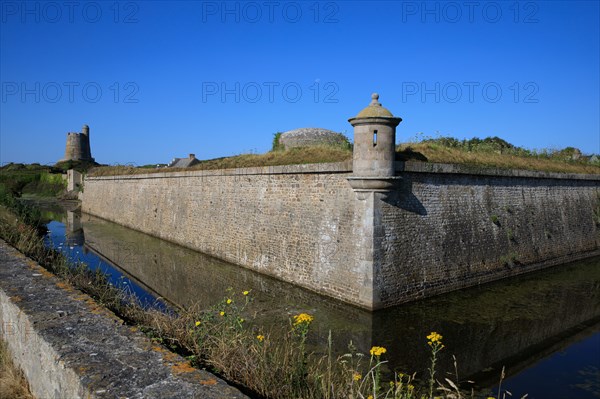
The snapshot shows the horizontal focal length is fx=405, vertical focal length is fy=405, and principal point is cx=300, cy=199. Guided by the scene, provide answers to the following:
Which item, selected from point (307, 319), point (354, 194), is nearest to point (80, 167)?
point (354, 194)

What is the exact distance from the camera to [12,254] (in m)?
6.14

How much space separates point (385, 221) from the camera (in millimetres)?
9430

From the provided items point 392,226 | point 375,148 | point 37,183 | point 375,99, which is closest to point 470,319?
point 392,226

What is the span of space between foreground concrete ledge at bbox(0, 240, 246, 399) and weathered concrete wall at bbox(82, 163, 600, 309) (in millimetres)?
6557

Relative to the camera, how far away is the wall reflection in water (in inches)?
279

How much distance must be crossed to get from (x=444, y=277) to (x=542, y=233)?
6.02 m

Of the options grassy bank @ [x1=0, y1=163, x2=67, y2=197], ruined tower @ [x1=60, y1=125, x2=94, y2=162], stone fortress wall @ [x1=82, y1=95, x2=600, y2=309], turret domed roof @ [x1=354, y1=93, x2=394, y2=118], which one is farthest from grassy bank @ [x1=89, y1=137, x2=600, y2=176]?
ruined tower @ [x1=60, y1=125, x2=94, y2=162]

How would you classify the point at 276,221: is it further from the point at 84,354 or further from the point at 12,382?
the point at 84,354

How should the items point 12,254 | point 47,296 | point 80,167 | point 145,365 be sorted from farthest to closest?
point 80,167 < point 12,254 < point 47,296 < point 145,365

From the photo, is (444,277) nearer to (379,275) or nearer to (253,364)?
(379,275)

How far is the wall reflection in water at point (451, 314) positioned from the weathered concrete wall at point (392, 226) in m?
0.50

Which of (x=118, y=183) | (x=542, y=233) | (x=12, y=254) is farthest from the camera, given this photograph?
(x=118, y=183)

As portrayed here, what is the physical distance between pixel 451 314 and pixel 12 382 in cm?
809

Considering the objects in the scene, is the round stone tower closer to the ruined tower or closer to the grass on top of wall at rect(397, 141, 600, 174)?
the grass on top of wall at rect(397, 141, 600, 174)
